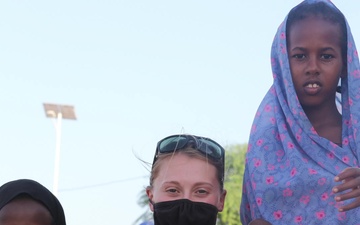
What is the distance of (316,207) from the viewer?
457 centimetres

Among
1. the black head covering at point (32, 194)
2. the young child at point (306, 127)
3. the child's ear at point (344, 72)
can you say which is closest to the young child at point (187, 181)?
the young child at point (306, 127)

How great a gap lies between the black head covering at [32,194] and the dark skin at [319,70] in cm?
151

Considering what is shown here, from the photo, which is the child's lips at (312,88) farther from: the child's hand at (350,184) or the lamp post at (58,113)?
the lamp post at (58,113)

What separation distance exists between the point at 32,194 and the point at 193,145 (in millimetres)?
875

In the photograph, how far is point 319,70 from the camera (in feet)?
15.9

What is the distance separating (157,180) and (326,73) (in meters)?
1.13

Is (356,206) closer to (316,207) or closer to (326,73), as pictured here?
(316,207)

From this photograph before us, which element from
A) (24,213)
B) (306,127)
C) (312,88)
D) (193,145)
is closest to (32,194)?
(24,213)

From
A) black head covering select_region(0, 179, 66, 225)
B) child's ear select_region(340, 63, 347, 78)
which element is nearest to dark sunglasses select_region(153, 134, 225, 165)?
black head covering select_region(0, 179, 66, 225)

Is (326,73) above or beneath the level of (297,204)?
above

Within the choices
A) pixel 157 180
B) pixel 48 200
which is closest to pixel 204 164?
pixel 157 180

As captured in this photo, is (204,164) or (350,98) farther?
(350,98)

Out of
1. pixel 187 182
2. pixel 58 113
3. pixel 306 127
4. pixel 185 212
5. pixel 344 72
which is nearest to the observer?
pixel 185 212

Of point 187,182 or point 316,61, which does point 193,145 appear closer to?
point 187,182
